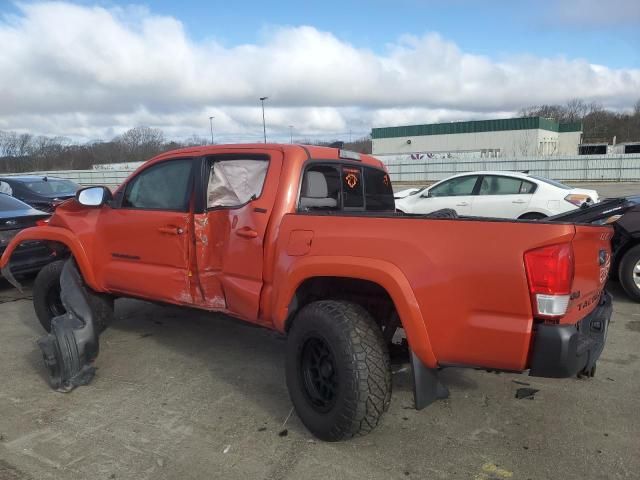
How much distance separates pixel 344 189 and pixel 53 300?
127 inches

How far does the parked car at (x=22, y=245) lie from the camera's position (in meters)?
7.14

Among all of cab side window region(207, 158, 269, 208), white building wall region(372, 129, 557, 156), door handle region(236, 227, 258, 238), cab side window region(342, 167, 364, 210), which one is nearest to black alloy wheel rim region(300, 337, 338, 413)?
door handle region(236, 227, 258, 238)

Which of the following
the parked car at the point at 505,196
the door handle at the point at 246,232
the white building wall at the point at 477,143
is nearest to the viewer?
the door handle at the point at 246,232

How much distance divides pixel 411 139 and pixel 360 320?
Result: 215 ft

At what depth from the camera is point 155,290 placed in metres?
4.39

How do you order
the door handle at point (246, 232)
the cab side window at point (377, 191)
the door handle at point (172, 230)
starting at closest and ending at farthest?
the door handle at point (246, 232), the door handle at point (172, 230), the cab side window at point (377, 191)

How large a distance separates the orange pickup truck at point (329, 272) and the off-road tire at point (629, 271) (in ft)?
10.7

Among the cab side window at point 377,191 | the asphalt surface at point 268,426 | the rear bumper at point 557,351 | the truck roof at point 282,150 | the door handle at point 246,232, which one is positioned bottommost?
the asphalt surface at point 268,426

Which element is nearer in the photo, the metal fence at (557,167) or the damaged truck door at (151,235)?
the damaged truck door at (151,235)

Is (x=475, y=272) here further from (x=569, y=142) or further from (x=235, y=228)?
(x=569, y=142)

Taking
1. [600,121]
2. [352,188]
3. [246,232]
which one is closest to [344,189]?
[352,188]

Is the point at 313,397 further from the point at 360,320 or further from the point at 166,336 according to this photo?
the point at 166,336

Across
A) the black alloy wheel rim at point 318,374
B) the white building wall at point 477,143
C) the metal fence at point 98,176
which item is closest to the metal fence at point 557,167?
the metal fence at point 98,176

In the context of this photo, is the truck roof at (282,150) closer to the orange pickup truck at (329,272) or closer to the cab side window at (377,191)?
the orange pickup truck at (329,272)
